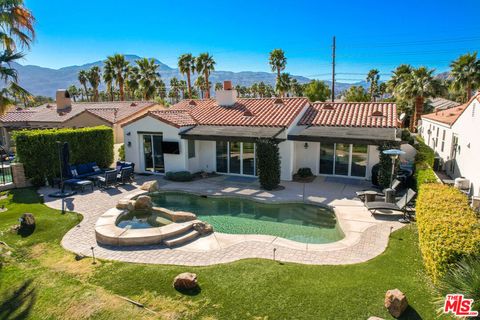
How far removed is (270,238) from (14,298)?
8252mm

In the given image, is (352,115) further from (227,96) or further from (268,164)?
(227,96)

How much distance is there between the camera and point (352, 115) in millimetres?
24094

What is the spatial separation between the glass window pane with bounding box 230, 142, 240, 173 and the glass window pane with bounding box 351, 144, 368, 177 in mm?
8241

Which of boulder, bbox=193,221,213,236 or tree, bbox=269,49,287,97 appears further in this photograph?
tree, bbox=269,49,287,97

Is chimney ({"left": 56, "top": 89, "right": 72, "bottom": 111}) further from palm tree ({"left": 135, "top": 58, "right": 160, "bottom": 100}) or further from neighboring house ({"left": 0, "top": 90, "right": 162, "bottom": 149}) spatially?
palm tree ({"left": 135, "top": 58, "right": 160, "bottom": 100})

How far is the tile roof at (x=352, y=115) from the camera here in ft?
73.3

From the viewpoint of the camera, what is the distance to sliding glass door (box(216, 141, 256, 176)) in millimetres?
22891

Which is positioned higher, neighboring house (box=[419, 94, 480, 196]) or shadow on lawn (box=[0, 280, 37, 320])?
neighboring house (box=[419, 94, 480, 196])

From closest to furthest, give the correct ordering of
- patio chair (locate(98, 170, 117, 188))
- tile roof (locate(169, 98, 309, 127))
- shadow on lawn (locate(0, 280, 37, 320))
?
shadow on lawn (locate(0, 280, 37, 320)) → patio chair (locate(98, 170, 117, 188)) → tile roof (locate(169, 98, 309, 127))

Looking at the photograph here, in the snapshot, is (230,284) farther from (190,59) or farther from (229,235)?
(190,59)

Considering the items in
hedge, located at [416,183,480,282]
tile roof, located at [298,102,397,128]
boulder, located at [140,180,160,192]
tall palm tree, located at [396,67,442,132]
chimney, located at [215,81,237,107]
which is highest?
tall palm tree, located at [396,67,442,132]

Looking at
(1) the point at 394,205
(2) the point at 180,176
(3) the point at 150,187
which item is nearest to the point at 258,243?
(1) the point at 394,205

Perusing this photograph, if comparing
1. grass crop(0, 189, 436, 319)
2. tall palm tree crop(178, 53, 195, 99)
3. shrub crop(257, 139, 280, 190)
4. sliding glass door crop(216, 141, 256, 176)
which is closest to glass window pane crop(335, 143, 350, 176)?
shrub crop(257, 139, 280, 190)

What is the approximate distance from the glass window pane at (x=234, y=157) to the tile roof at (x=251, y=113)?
1694 mm
